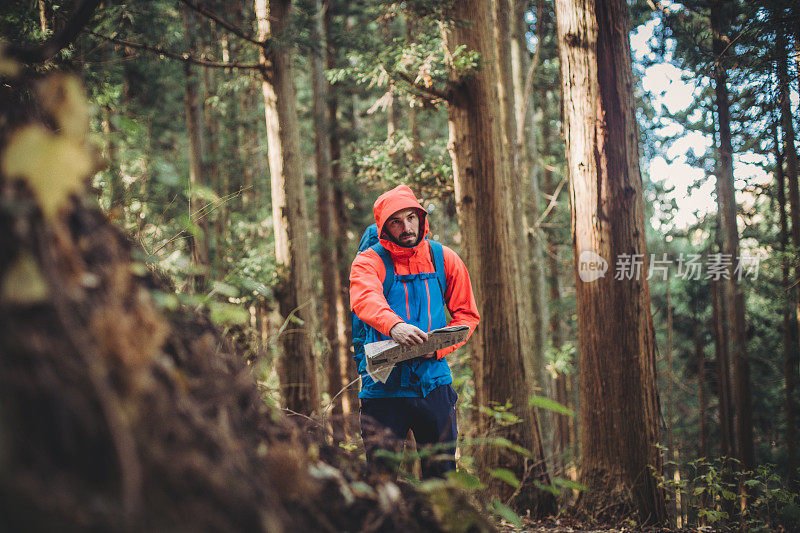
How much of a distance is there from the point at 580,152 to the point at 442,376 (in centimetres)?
270

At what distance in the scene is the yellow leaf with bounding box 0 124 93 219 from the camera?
3.94ft

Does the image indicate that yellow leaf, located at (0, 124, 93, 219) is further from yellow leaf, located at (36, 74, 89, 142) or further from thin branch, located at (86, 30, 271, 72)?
thin branch, located at (86, 30, 271, 72)

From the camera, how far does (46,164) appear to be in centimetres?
122

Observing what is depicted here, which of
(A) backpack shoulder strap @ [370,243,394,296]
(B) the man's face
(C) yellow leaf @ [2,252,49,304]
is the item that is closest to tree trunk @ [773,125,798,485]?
(B) the man's face

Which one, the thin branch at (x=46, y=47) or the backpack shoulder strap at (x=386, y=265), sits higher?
the thin branch at (x=46, y=47)

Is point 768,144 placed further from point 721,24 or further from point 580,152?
point 580,152

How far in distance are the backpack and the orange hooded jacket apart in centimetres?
3

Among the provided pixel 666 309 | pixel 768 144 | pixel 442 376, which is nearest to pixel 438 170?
pixel 442 376

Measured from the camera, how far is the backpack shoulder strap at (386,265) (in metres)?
3.52

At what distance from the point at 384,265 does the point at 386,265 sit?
0.02 meters

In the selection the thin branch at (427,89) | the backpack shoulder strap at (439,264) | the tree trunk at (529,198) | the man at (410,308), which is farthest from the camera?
the tree trunk at (529,198)

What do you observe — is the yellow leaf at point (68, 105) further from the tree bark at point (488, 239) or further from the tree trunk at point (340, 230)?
the tree trunk at point (340, 230)

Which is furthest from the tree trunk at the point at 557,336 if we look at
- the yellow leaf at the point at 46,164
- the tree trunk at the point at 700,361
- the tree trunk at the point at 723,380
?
the yellow leaf at the point at 46,164

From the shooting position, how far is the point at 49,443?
1105mm
